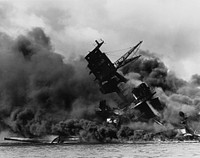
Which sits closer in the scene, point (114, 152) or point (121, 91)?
point (114, 152)

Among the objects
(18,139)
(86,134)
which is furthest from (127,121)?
(18,139)

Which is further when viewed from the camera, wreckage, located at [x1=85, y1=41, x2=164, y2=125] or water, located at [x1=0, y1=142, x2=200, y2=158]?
wreckage, located at [x1=85, y1=41, x2=164, y2=125]

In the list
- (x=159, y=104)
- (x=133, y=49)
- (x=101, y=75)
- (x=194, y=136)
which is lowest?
(x=194, y=136)

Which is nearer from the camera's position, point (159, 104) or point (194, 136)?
point (194, 136)

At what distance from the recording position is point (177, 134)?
346 ft

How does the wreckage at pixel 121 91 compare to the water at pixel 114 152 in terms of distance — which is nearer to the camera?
the water at pixel 114 152

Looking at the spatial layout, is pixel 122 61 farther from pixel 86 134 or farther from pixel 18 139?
pixel 18 139

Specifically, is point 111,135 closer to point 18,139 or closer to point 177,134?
point 177,134

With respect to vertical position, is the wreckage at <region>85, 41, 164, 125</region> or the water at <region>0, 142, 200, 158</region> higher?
the wreckage at <region>85, 41, 164, 125</region>

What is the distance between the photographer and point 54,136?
112812 mm

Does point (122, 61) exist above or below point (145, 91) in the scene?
above

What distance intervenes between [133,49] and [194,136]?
101 feet

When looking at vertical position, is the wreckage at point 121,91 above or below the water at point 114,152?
above

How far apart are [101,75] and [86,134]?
17987mm
